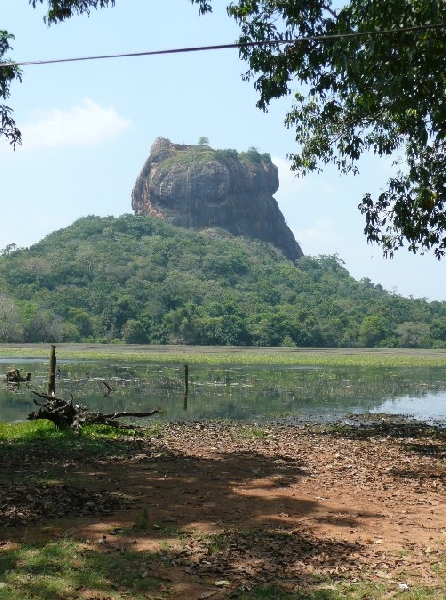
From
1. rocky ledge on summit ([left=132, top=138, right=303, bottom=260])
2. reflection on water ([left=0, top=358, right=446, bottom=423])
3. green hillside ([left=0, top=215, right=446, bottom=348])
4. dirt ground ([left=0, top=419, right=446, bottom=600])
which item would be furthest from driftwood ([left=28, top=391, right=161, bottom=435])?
rocky ledge on summit ([left=132, top=138, right=303, bottom=260])

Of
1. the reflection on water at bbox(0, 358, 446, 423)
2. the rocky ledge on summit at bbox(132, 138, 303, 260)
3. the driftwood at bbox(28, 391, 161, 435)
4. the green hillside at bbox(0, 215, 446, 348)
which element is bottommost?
the reflection on water at bbox(0, 358, 446, 423)

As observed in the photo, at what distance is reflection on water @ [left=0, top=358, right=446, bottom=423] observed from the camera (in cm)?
2835

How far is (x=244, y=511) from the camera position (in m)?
9.51

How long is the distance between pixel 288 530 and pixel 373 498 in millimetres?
2393

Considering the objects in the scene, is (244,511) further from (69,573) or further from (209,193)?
(209,193)

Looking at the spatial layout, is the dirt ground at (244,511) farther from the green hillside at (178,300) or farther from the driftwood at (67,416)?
the green hillside at (178,300)

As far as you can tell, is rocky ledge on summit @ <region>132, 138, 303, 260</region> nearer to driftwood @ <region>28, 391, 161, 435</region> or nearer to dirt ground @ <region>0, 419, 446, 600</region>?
driftwood @ <region>28, 391, 161, 435</region>

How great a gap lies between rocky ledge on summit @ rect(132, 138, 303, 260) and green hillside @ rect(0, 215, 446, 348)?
35.9 m

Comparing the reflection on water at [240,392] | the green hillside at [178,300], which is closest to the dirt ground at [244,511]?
the reflection on water at [240,392]

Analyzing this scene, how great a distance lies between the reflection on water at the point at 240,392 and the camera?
93.0 ft

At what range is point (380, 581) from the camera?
6926mm

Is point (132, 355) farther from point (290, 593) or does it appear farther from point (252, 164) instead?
point (252, 164)

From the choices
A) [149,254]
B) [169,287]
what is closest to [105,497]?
[169,287]

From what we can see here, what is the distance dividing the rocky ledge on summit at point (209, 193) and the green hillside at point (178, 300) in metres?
35.9
